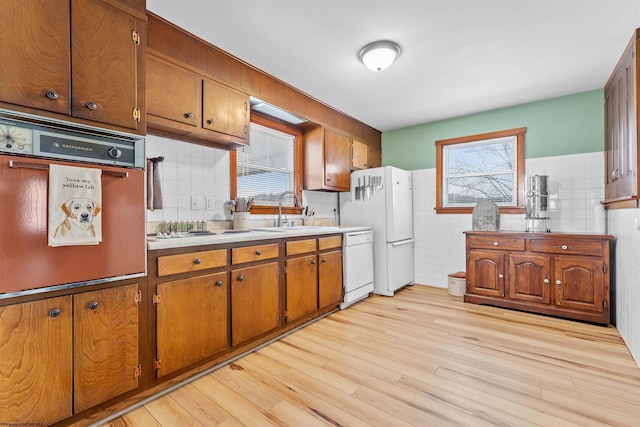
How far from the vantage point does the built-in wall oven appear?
130cm

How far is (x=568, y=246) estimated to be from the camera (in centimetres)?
303

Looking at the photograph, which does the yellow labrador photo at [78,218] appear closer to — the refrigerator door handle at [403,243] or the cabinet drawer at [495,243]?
the refrigerator door handle at [403,243]

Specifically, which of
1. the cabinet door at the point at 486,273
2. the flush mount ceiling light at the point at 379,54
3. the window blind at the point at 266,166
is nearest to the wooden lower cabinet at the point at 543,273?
the cabinet door at the point at 486,273

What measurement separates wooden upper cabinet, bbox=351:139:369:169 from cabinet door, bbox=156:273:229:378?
106 inches

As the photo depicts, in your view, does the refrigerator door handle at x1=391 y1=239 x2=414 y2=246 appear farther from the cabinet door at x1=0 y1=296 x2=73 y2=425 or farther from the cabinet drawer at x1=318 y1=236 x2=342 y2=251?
the cabinet door at x1=0 y1=296 x2=73 y2=425

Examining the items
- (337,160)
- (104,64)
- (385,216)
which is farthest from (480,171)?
(104,64)

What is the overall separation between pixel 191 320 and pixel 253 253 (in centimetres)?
63

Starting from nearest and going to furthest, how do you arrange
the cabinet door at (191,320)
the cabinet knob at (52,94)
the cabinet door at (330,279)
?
the cabinet knob at (52,94) → the cabinet door at (191,320) → the cabinet door at (330,279)

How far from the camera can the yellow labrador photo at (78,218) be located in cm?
140

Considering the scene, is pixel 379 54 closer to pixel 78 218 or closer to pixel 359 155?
pixel 359 155

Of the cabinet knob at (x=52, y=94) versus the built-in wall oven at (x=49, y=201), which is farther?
the cabinet knob at (x=52, y=94)

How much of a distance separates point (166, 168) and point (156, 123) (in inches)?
16.6

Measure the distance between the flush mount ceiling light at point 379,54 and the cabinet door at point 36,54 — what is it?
6.30ft

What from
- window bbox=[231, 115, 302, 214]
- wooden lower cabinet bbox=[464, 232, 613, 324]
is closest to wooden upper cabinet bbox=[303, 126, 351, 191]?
window bbox=[231, 115, 302, 214]
